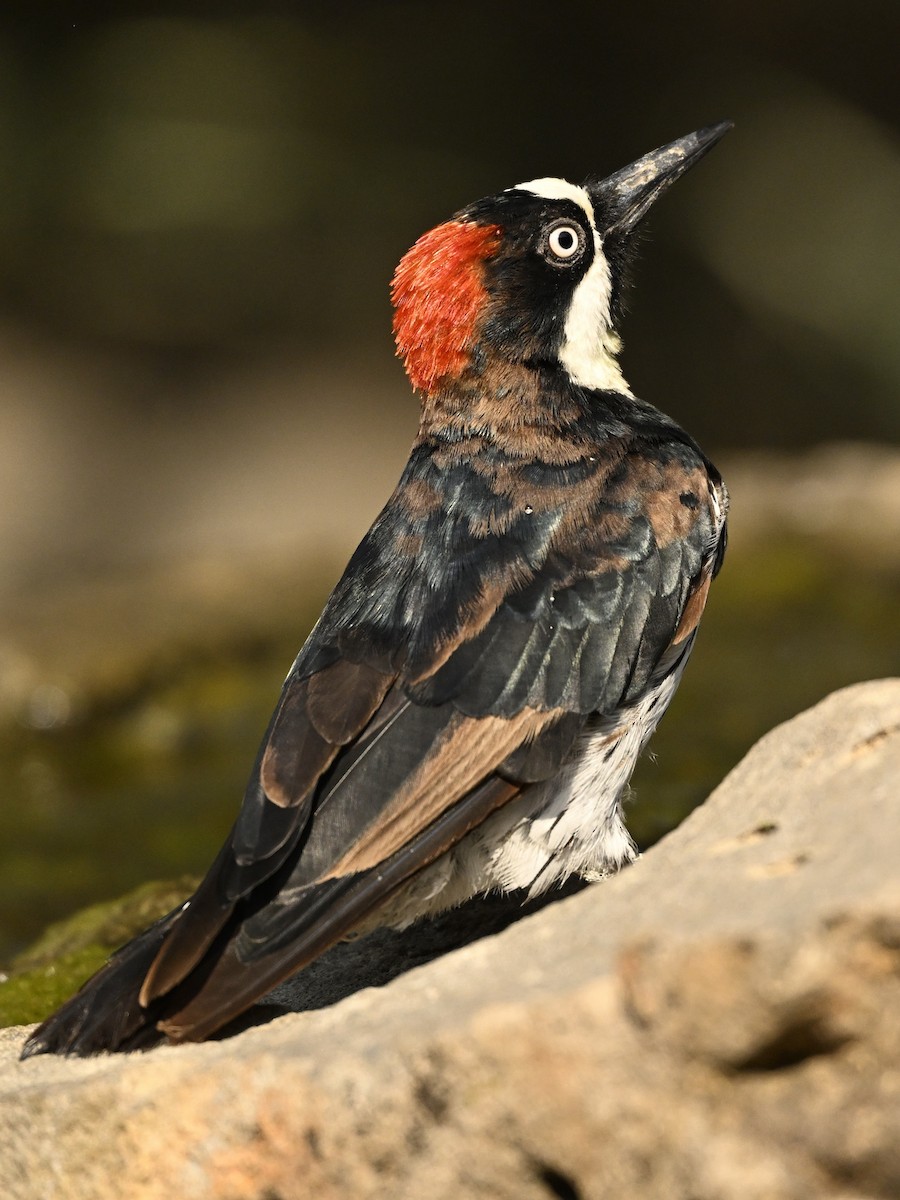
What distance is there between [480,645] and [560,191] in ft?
5.34

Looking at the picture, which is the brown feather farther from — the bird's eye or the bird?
the bird's eye

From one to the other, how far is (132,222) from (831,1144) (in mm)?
11561

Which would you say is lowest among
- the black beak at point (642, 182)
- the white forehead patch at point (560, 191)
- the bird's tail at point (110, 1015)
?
the bird's tail at point (110, 1015)

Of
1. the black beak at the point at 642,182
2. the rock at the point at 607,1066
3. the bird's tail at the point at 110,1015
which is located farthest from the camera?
the black beak at the point at 642,182

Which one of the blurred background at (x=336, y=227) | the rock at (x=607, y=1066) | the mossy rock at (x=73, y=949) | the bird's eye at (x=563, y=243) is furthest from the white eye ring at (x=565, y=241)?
the blurred background at (x=336, y=227)

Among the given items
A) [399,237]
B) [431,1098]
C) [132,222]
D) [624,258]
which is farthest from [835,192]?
[431,1098]

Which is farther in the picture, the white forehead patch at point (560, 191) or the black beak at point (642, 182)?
the black beak at point (642, 182)

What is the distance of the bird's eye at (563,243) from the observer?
451cm

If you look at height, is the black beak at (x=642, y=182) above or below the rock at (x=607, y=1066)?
above

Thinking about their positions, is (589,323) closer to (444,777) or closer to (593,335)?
(593,335)

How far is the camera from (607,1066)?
231cm

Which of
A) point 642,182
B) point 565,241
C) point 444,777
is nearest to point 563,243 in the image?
point 565,241

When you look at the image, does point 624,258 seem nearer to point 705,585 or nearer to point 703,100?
point 705,585

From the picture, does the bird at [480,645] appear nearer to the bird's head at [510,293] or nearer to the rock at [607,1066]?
the bird's head at [510,293]
